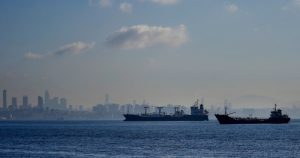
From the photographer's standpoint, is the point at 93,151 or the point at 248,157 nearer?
the point at 248,157

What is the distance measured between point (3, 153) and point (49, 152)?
25.9 ft

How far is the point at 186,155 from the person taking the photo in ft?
319

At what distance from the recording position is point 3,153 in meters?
104

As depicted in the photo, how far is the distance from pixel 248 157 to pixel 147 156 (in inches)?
627

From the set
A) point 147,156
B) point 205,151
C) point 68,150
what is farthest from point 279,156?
point 68,150

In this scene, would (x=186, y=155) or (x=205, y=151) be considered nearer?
(x=186, y=155)

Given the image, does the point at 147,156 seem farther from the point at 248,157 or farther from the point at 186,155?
the point at 248,157

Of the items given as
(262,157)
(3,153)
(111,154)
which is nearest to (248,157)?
(262,157)

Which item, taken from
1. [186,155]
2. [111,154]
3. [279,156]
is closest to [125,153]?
[111,154]

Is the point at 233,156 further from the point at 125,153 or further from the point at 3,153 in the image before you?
the point at 3,153

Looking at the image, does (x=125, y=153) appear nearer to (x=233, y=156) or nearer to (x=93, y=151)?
(x=93, y=151)

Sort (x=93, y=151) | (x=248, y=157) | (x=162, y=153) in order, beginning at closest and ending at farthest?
(x=248, y=157), (x=162, y=153), (x=93, y=151)

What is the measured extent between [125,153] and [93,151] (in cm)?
863

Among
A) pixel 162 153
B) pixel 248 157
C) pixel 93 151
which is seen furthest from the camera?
pixel 93 151
